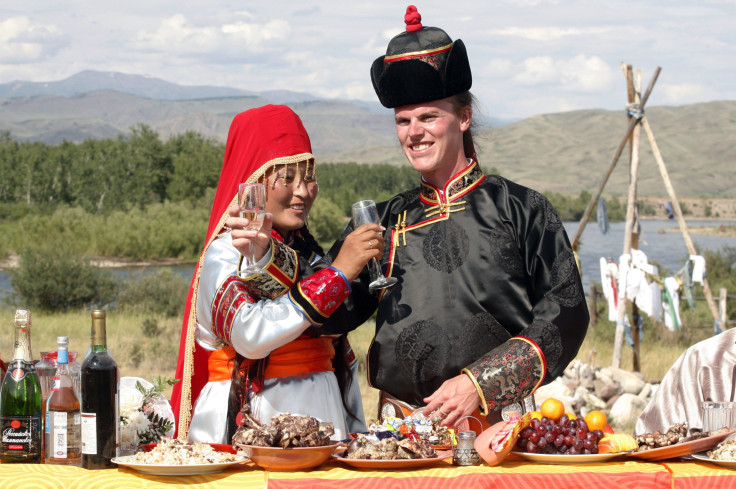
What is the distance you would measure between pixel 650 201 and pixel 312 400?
9533cm

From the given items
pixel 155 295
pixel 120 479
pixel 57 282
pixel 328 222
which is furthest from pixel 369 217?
pixel 328 222

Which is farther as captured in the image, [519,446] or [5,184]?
[5,184]

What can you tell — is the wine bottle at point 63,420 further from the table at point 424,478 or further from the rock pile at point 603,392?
the rock pile at point 603,392

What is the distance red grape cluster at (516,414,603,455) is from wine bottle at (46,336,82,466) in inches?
57.0

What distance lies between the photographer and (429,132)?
344 cm

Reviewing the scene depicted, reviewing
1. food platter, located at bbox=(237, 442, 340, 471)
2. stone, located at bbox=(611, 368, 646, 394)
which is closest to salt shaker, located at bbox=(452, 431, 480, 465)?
food platter, located at bbox=(237, 442, 340, 471)

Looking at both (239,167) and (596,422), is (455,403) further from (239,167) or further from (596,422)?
(239,167)

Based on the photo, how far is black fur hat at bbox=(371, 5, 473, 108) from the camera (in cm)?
341

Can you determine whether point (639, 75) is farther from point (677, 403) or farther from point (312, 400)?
point (312, 400)

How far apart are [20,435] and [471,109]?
206 cm

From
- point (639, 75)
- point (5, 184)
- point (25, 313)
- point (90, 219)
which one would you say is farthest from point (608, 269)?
point (5, 184)

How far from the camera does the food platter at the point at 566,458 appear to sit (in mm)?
2771

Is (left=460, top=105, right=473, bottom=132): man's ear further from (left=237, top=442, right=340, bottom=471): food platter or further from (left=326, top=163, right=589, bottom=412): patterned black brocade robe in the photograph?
(left=237, top=442, right=340, bottom=471): food platter

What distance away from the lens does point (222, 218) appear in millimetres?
3545
